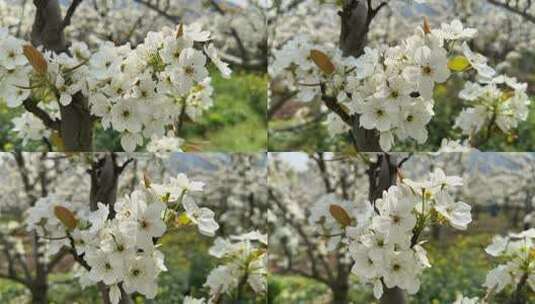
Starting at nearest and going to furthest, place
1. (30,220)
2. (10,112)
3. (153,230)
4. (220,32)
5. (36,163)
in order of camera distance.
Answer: (153,230) → (30,220) → (10,112) → (36,163) → (220,32)

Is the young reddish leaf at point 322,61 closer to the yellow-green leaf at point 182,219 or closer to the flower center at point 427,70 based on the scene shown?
the flower center at point 427,70

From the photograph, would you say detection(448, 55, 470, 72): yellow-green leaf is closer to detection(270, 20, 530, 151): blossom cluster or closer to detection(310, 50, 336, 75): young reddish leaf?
detection(270, 20, 530, 151): blossom cluster

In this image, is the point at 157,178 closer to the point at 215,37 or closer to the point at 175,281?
the point at 175,281

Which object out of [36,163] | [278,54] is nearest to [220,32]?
[36,163]

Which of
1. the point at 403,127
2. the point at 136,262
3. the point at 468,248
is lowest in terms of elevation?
the point at 468,248

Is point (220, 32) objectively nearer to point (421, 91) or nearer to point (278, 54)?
point (278, 54)

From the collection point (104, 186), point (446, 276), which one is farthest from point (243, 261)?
point (446, 276)

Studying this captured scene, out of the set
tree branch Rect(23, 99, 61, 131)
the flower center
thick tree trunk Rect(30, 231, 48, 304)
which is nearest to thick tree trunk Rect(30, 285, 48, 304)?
thick tree trunk Rect(30, 231, 48, 304)
